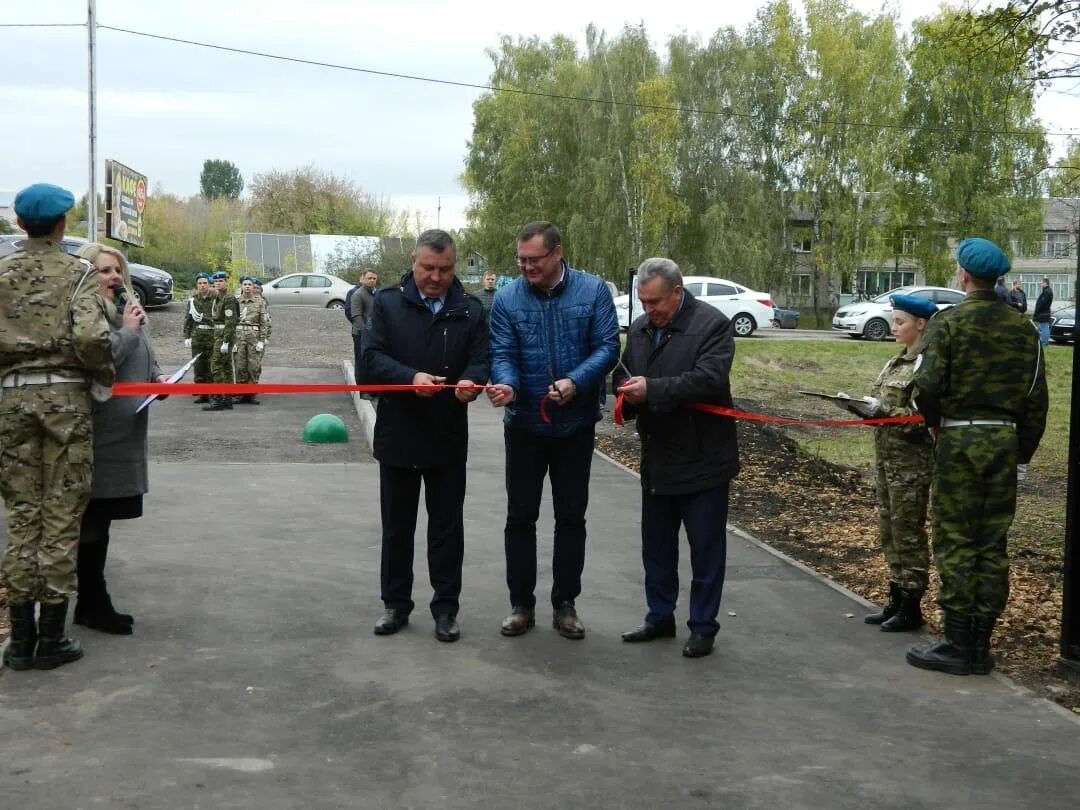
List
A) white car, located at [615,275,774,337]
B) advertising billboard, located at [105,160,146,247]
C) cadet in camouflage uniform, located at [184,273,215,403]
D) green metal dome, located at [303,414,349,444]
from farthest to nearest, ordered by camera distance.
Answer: white car, located at [615,275,774,337]
advertising billboard, located at [105,160,146,247]
cadet in camouflage uniform, located at [184,273,215,403]
green metal dome, located at [303,414,349,444]

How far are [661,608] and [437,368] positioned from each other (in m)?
1.67

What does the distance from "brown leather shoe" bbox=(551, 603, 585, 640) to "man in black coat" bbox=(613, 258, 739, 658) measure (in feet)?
0.76

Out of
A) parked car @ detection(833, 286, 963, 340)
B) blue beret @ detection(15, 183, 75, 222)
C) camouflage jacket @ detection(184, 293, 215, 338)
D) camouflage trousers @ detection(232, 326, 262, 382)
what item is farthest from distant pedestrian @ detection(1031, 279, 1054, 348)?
blue beret @ detection(15, 183, 75, 222)

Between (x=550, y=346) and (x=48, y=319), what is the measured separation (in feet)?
7.70

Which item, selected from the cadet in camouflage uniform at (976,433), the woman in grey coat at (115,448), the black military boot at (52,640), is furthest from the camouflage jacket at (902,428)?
the black military boot at (52,640)

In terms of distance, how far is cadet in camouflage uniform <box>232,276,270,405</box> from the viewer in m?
18.4

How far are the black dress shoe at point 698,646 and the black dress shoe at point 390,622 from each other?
1439 millimetres

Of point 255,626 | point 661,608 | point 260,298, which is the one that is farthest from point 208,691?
point 260,298

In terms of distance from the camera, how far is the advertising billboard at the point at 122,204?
26.4 meters

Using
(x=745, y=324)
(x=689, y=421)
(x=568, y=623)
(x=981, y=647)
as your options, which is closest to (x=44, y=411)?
(x=568, y=623)

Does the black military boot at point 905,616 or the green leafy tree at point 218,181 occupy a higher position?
the green leafy tree at point 218,181

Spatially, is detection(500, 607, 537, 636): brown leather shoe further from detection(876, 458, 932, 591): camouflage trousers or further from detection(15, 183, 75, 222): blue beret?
detection(15, 183, 75, 222): blue beret

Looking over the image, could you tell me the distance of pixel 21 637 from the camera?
560cm

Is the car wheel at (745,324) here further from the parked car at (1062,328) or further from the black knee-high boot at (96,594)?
the black knee-high boot at (96,594)
